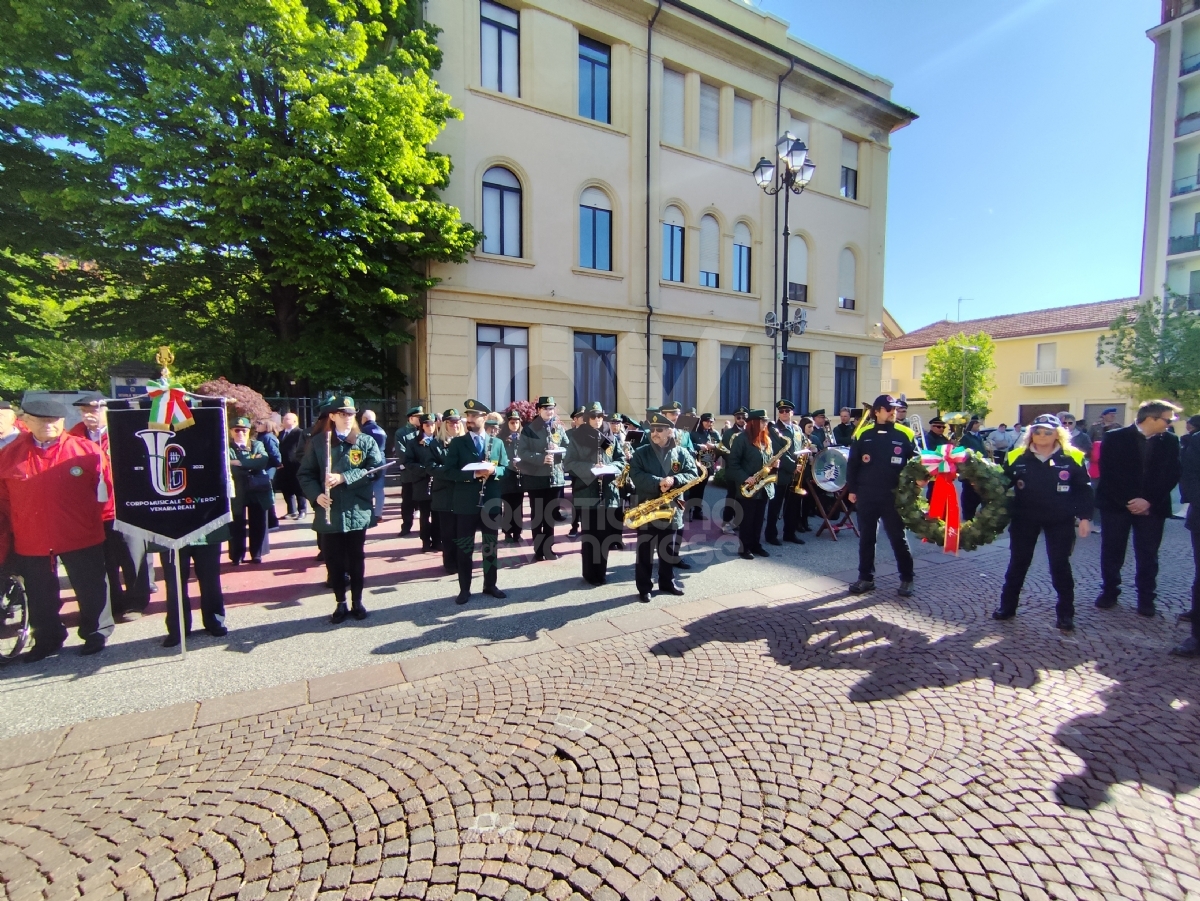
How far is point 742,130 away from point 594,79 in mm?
5865

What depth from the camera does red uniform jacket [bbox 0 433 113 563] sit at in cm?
431

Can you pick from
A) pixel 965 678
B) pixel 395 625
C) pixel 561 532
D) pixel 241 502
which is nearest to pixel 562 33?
pixel 561 532

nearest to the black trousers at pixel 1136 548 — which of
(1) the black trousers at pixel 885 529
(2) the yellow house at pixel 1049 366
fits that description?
(1) the black trousers at pixel 885 529

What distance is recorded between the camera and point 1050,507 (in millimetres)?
5129

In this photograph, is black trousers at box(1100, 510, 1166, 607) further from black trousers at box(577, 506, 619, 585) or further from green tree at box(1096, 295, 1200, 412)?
green tree at box(1096, 295, 1200, 412)

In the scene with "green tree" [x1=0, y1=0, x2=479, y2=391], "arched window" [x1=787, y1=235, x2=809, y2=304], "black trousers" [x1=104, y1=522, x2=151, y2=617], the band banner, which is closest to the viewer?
the band banner

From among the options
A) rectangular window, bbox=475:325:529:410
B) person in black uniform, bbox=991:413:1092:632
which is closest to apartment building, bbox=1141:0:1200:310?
rectangular window, bbox=475:325:529:410

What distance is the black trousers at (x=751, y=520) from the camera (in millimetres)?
7570

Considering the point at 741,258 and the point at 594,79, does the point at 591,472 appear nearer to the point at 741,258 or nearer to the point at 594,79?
the point at 594,79

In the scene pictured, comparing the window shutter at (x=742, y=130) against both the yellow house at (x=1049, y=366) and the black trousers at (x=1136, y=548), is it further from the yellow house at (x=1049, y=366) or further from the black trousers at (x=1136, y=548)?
the yellow house at (x=1049, y=366)

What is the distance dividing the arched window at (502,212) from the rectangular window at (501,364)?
2.25 m

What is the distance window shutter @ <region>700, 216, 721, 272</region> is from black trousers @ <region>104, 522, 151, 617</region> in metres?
17.7

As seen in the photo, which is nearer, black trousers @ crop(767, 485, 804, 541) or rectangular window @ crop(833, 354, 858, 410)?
black trousers @ crop(767, 485, 804, 541)

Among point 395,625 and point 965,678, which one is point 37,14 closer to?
point 395,625
